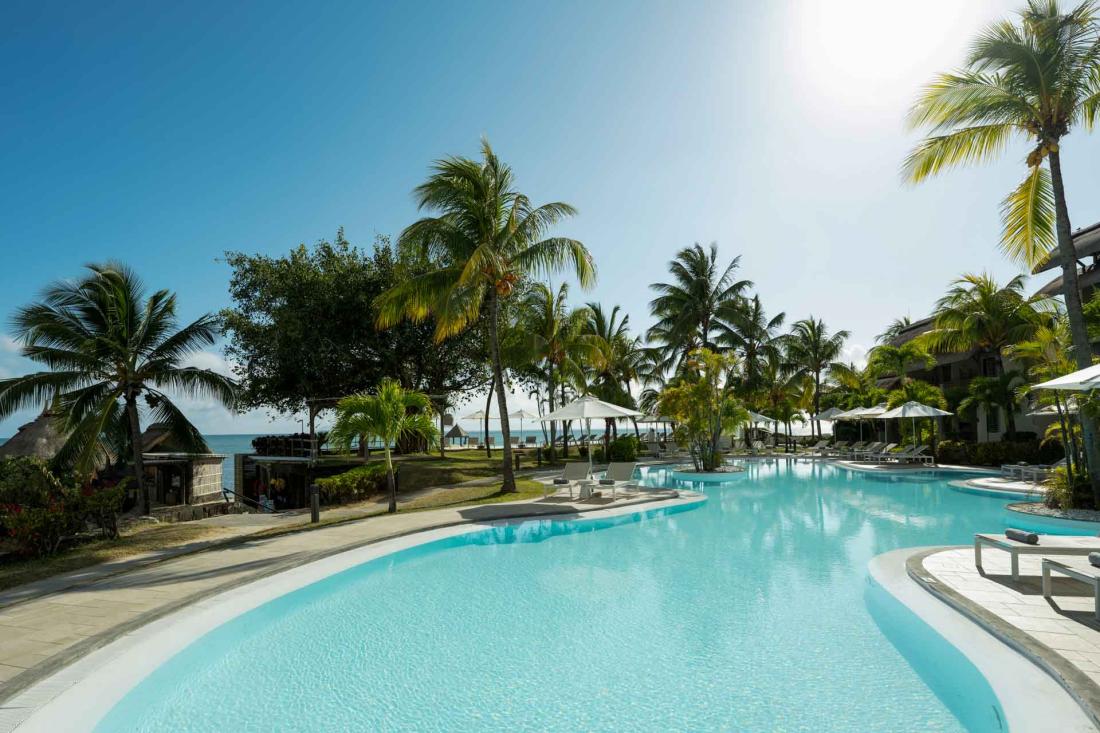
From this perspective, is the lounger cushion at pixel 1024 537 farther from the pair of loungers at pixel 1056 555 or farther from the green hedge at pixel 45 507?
the green hedge at pixel 45 507

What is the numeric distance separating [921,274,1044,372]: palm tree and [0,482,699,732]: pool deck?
20.5 m

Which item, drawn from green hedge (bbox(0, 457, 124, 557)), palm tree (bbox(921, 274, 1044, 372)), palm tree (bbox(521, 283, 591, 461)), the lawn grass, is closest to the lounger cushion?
the lawn grass

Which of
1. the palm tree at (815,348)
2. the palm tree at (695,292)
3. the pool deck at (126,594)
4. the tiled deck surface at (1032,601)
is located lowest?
the tiled deck surface at (1032,601)

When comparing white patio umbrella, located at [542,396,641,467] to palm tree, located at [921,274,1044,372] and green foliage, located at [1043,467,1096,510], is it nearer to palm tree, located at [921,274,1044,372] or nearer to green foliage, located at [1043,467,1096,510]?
green foliage, located at [1043,467,1096,510]

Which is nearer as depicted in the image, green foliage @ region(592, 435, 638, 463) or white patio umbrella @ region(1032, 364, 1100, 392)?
white patio umbrella @ region(1032, 364, 1100, 392)

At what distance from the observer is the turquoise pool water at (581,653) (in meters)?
3.95

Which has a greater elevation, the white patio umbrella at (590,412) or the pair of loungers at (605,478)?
the white patio umbrella at (590,412)

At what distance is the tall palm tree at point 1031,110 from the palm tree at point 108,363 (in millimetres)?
16565

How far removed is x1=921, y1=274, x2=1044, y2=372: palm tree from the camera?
1998cm

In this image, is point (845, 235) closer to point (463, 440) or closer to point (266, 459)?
point (266, 459)

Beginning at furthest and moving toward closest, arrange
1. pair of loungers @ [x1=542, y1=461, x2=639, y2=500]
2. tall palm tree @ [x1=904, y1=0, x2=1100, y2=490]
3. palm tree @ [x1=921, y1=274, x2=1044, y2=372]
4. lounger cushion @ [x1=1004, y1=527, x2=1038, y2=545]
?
palm tree @ [x1=921, y1=274, x2=1044, y2=372] → pair of loungers @ [x1=542, y1=461, x2=639, y2=500] → tall palm tree @ [x1=904, y1=0, x2=1100, y2=490] → lounger cushion @ [x1=1004, y1=527, x2=1038, y2=545]

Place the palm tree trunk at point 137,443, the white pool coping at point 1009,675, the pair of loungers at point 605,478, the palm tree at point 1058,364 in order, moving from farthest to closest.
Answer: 1. the pair of loungers at point 605,478
2. the palm tree trunk at point 137,443
3. the palm tree at point 1058,364
4. the white pool coping at point 1009,675

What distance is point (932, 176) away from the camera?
37.3 ft

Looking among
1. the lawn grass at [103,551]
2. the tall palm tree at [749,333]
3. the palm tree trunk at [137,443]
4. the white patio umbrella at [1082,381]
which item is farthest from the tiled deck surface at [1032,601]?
the tall palm tree at [749,333]
